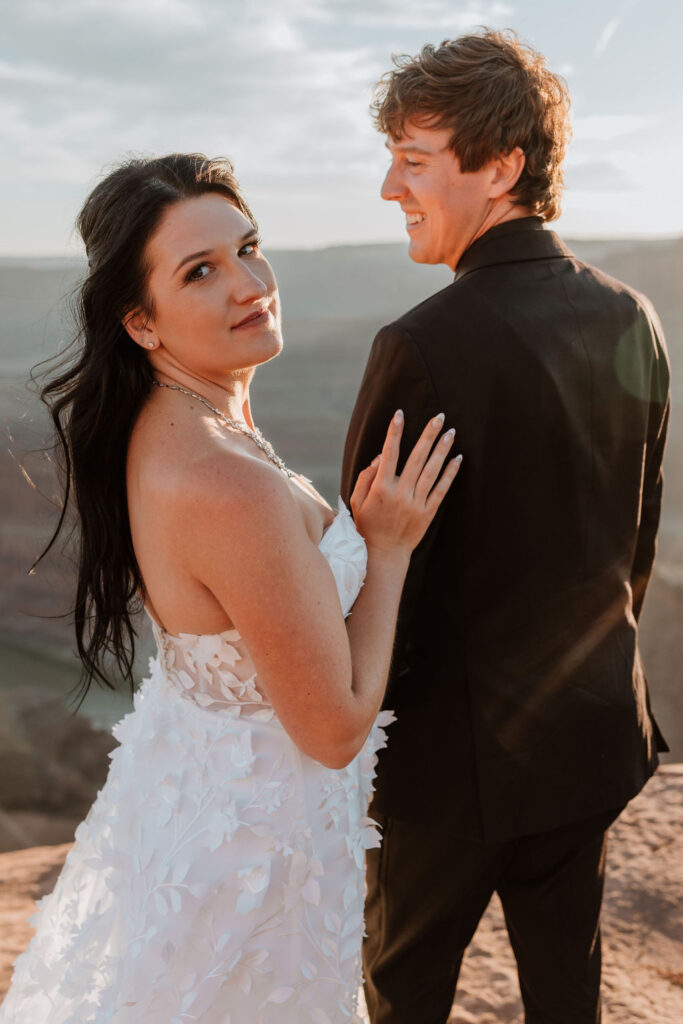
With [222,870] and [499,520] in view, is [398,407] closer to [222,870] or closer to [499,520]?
[499,520]

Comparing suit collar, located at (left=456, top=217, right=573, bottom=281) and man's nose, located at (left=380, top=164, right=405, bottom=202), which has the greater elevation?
man's nose, located at (left=380, top=164, right=405, bottom=202)

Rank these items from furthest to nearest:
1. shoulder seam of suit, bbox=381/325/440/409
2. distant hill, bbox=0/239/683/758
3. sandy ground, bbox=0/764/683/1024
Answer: distant hill, bbox=0/239/683/758 < sandy ground, bbox=0/764/683/1024 < shoulder seam of suit, bbox=381/325/440/409

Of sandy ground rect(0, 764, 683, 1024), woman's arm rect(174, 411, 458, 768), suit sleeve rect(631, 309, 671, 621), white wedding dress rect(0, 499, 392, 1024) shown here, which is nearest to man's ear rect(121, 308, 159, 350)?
woman's arm rect(174, 411, 458, 768)

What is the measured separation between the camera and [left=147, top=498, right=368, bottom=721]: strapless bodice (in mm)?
1479

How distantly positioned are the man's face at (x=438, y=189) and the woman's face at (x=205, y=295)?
1.09 ft

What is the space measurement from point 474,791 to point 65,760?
8703 mm

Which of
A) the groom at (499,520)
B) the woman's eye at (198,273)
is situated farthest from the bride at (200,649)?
the groom at (499,520)

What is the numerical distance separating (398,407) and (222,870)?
0.83 meters

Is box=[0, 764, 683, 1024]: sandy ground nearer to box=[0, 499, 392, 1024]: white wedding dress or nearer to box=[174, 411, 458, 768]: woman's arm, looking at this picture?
box=[0, 499, 392, 1024]: white wedding dress

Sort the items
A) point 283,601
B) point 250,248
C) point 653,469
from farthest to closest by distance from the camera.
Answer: point 653,469, point 250,248, point 283,601

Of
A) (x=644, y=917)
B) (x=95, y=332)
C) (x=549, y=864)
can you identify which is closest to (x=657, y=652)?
(x=644, y=917)

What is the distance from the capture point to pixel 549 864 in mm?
1787

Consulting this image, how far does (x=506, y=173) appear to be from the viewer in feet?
5.36

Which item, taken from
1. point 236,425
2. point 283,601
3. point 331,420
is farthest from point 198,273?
point 331,420
